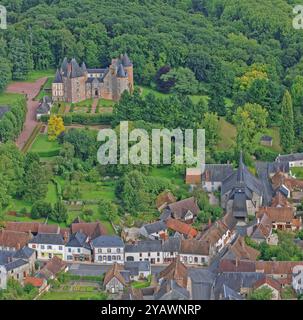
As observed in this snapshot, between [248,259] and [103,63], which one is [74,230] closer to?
[248,259]

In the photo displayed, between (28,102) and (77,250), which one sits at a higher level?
(28,102)

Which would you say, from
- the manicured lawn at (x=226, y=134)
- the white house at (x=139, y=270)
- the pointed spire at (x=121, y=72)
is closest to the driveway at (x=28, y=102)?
the pointed spire at (x=121, y=72)

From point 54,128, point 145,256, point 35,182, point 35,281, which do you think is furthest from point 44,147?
point 35,281

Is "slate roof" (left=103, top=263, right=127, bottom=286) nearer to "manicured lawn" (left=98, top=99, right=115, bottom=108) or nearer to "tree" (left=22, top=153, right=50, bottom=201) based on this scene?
"tree" (left=22, top=153, right=50, bottom=201)

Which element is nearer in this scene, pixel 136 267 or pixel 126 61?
pixel 136 267

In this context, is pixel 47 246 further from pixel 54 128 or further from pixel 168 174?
pixel 54 128

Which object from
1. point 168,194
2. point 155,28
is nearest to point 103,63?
point 155,28

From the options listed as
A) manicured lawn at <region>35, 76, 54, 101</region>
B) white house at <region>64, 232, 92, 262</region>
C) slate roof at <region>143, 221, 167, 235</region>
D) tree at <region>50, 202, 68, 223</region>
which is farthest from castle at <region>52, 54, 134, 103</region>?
white house at <region>64, 232, 92, 262</region>
